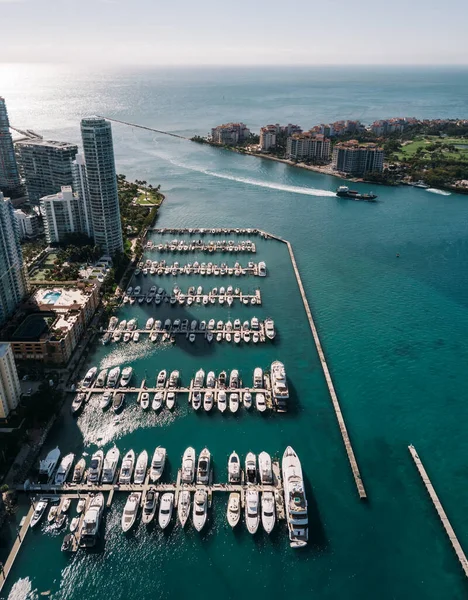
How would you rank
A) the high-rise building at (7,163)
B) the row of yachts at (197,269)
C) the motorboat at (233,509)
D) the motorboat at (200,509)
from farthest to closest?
1. the high-rise building at (7,163)
2. the row of yachts at (197,269)
3. the motorboat at (233,509)
4. the motorboat at (200,509)

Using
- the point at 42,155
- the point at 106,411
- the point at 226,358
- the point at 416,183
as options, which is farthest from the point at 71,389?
the point at 416,183

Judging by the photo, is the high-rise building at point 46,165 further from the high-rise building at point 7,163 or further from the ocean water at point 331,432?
the ocean water at point 331,432

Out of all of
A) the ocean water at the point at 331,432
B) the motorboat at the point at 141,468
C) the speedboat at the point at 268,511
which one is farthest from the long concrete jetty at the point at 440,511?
the motorboat at the point at 141,468

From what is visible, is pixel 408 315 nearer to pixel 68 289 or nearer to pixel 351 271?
pixel 351 271

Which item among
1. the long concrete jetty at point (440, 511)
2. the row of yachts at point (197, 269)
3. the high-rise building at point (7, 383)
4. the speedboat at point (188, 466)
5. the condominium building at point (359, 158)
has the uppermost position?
the condominium building at point (359, 158)

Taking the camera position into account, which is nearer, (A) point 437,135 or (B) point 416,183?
(B) point 416,183

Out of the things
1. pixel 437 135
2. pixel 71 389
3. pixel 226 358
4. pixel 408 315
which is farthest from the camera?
pixel 437 135

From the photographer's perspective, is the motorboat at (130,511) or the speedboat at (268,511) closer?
the speedboat at (268,511)

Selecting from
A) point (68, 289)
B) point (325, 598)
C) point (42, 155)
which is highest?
point (42, 155)
